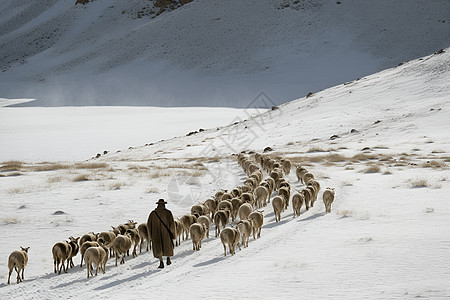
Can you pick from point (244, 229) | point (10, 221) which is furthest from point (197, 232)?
point (10, 221)

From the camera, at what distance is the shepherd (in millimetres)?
11680

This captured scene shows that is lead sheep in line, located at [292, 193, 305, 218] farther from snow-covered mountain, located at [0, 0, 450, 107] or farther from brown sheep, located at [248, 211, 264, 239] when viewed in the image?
snow-covered mountain, located at [0, 0, 450, 107]

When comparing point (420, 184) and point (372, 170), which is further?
point (372, 170)

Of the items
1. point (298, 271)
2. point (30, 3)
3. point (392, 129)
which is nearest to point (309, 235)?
point (298, 271)

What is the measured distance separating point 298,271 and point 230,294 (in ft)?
5.32

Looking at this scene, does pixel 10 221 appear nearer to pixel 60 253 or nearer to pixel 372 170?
pixel 60 253

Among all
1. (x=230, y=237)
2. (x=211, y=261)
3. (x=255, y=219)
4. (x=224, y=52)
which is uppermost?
(x=224, y=52)

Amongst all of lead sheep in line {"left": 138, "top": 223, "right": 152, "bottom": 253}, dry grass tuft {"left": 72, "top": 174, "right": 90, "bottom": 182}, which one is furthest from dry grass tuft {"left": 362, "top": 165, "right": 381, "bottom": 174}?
lead sheep in line {"left": 138, "top": 223, "right": 152, "bottom": 253}

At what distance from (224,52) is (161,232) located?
100 metres

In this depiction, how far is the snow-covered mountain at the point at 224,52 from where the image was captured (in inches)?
3743

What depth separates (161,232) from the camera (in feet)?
38.8

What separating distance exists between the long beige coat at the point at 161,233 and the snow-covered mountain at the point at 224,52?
7280cm

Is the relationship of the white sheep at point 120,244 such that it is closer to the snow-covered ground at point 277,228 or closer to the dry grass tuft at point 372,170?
the snow-covered ground at point 277,228

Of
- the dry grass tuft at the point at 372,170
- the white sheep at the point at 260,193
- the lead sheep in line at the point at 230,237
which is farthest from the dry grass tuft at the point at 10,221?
the dry grass tuft at the point at 372,170
